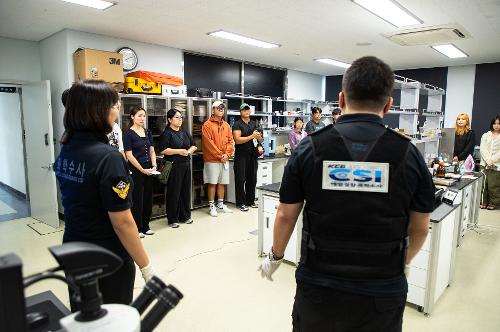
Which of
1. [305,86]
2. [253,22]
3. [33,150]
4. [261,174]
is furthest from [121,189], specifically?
[305,86]

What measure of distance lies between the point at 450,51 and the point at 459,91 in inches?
69.3

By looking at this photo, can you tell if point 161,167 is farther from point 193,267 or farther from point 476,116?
point 476,116

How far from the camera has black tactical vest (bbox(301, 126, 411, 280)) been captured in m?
1.15

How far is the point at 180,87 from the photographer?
16.4ft

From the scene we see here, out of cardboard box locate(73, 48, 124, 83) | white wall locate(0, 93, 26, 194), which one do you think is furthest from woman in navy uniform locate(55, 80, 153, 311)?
white wall locate(0, 93, 26, 194)

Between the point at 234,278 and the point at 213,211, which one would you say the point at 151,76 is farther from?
the point at 234,278

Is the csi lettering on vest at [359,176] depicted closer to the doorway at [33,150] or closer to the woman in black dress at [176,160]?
the woman in black dress at [176,160]

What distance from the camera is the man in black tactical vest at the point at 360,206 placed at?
1.15 metres

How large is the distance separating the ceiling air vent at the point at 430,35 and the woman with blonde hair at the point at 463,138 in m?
1.44

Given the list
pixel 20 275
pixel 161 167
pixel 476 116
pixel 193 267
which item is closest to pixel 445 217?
pixel 193 267

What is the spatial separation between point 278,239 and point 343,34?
397 centimetres

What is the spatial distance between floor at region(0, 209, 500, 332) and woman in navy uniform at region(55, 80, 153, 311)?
1.47ft

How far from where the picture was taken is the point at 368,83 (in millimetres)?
1154

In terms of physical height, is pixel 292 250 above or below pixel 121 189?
below
